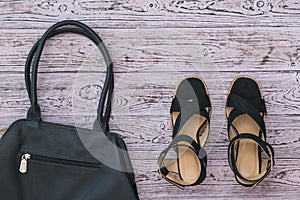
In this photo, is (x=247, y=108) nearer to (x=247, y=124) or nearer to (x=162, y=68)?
(x=247, y=124)

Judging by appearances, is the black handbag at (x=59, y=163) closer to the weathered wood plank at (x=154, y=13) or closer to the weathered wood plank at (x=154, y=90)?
the weathered wood plank at (x=154, y=90)

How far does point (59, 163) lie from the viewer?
109 centimetres

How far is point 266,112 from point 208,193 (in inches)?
9.8

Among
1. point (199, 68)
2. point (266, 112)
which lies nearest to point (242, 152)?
point (266, 112)

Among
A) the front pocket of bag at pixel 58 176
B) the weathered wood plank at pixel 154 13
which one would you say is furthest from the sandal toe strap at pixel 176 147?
the weathered wood plank at pixel 154 13

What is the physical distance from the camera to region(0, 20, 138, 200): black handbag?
3.59 ft

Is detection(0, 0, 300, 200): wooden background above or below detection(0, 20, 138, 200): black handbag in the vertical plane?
above

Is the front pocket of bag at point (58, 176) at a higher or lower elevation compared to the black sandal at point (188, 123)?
lower

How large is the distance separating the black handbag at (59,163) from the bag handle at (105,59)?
0.9 inches

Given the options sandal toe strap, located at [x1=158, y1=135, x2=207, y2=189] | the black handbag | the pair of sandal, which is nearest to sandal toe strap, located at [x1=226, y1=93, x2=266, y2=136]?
the pair of sandal

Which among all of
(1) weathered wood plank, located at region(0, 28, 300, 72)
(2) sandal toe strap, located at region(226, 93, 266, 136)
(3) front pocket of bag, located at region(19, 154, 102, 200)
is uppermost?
(1) weathered wood plank, located at region(0, 28, 300, 72)

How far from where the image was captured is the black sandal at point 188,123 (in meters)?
1.17

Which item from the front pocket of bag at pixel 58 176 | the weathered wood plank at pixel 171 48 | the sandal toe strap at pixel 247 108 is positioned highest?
the weathered wood plank at pixel 171 48

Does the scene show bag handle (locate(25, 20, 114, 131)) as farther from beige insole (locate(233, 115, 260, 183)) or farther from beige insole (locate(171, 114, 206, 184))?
beige insole (locate(233, 115, 260, 183))
